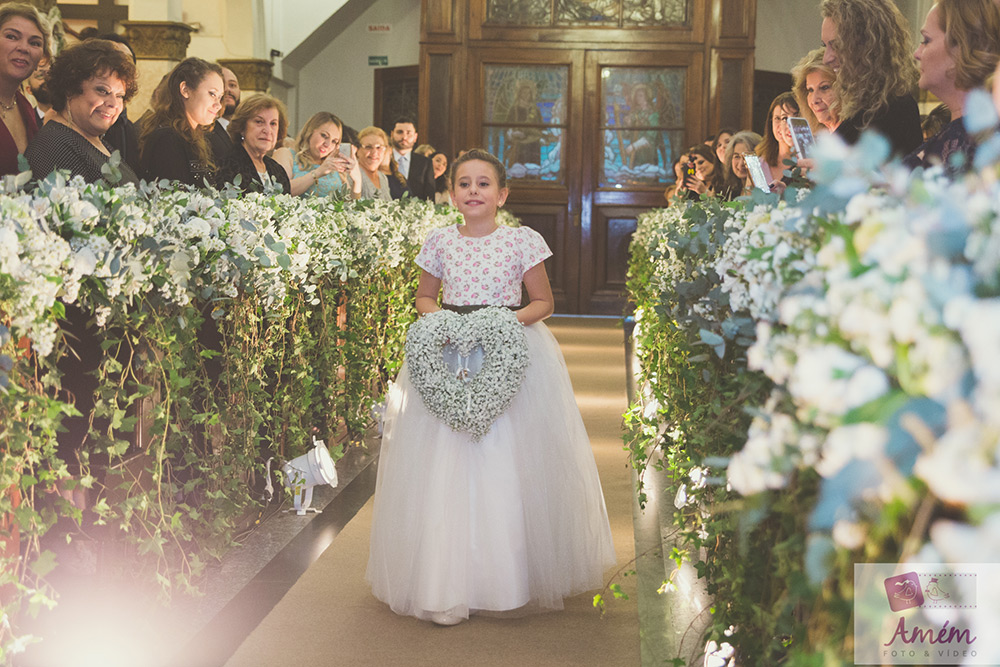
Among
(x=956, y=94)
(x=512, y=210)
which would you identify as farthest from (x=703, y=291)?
(x=512, y=210)

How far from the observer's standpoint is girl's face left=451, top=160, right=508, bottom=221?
3.66m

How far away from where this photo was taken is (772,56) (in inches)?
561

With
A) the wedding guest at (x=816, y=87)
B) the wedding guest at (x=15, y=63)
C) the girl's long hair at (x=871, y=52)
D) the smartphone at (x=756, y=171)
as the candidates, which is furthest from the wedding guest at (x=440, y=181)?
the girl's long hair at (x=871, y=52)

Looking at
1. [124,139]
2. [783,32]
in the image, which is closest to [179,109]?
[124,139]

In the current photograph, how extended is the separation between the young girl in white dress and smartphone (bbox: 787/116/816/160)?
93 cm

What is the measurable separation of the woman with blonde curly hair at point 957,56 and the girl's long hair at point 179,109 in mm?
3054

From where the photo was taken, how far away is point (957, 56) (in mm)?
2473

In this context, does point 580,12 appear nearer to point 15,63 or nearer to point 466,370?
point 15,63

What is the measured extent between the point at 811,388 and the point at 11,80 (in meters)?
3.90

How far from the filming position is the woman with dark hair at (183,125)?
453 cm

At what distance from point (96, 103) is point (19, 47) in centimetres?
53

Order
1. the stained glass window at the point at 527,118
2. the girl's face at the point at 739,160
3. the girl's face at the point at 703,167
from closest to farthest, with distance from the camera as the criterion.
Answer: the girl's face at the point at 739,160
the girl's face at the point at 703,167
the stained glass window at the point at 527,118

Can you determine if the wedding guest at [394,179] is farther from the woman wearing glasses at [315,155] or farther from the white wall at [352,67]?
the white wall at [352,67]

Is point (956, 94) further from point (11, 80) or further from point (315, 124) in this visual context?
point (315, 124)
